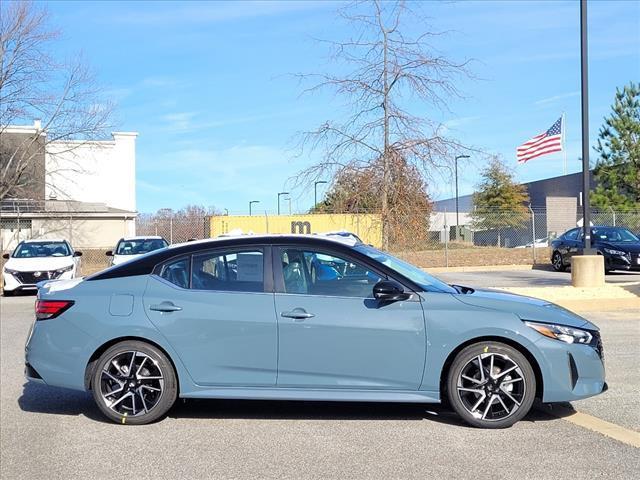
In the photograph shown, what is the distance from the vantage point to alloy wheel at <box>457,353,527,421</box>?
515 centimetres

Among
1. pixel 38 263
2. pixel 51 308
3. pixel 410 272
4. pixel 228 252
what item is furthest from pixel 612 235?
pixel 51 308

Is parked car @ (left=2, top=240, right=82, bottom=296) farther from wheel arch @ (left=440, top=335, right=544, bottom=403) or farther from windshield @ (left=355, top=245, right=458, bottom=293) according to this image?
wheel arch @ (left=440, top=335, right=544, bottom=403)

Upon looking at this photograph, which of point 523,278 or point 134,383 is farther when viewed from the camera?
point 523,278

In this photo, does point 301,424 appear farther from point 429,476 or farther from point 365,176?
point 365,176

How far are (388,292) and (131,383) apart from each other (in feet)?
7.36

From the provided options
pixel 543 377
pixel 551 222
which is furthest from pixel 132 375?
pixel 551 222

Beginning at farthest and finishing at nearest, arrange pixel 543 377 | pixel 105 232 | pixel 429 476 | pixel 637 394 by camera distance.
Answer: pixel 105 232 < pixel 637 394 < pixel 543 377 < pixel 429 476

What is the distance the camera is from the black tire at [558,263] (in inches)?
897

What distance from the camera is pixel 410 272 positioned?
5754 millimetres

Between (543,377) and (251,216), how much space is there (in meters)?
22.5

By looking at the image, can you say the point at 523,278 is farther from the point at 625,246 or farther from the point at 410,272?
the point at 410,272

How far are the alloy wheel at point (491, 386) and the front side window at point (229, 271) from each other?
1.83 metres

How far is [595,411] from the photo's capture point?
5672 mm

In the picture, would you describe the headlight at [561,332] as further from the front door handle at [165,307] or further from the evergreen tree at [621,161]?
the evergreen tree at [621,161]
